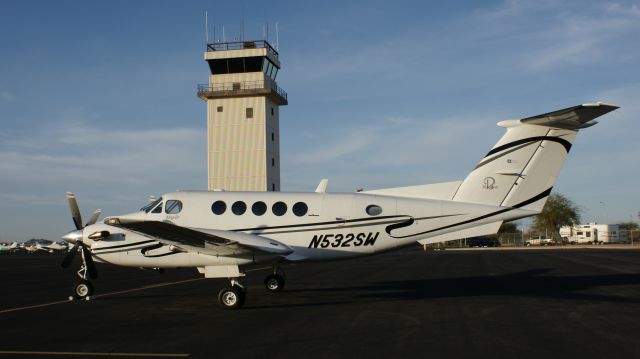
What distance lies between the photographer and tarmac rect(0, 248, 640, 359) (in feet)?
29.1

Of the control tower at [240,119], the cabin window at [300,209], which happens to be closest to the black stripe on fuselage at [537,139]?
the cabin window at [300,209]

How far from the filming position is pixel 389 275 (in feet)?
80.9

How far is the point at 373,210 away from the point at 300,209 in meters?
2.11

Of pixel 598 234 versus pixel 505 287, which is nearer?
pixel 505 287

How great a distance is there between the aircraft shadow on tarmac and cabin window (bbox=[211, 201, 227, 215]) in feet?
15.5

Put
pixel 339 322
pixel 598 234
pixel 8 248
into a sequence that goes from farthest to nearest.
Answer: pixel 8 248
pixel 598 234
pixel 339 322

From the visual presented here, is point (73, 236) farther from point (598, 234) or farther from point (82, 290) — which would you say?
point (598, 234)

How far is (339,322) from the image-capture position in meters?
11.6

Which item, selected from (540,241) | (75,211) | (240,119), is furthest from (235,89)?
(540,241)

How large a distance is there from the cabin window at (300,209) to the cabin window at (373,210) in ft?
5.86

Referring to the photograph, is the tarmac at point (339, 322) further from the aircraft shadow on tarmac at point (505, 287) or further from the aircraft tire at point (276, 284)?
the aircraft tire at point (276, 284)

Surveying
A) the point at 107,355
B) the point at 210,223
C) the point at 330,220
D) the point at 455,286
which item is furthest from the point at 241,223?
the point at 455,286

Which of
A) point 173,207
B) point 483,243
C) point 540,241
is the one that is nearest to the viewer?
point 173,207

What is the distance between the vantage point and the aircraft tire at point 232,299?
13.9 meters
